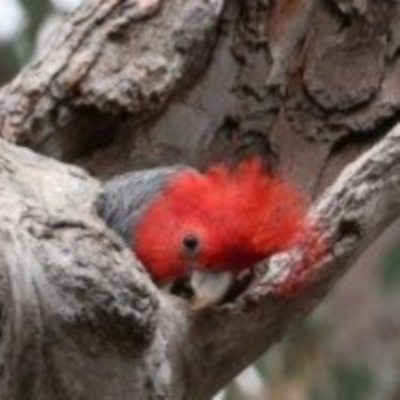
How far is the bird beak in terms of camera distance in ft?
10.8

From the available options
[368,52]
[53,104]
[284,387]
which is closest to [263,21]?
[368,52]

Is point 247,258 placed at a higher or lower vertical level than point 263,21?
lower

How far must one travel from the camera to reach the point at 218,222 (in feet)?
11.3

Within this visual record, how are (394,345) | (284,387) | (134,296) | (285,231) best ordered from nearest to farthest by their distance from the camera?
(134,296)
(285,231)
(284,387)
(394,345)

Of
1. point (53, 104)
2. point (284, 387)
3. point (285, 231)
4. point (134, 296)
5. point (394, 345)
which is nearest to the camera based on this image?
point (134, 296)

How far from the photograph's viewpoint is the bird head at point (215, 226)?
3363mm

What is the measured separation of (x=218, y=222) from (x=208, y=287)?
0.14 metres

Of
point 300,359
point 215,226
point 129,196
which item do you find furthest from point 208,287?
point 300,359

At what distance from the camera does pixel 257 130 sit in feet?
13.1

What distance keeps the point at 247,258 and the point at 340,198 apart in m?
0.20

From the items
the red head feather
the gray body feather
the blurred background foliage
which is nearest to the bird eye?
the red head feather

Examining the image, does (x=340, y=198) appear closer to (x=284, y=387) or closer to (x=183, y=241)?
(x=183, y=241)

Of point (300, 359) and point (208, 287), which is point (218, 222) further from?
point (300, 359)

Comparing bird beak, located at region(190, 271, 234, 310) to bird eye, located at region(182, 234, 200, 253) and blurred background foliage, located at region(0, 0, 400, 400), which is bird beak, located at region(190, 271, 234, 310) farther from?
blurred background foliage, located at region(0, 0, 400, 400)
